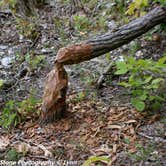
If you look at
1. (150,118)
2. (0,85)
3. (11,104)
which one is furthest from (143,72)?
(0,85)

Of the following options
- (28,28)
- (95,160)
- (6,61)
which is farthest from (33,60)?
(95,160)

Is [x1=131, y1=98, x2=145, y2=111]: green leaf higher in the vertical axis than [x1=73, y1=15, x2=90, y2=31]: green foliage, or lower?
lower

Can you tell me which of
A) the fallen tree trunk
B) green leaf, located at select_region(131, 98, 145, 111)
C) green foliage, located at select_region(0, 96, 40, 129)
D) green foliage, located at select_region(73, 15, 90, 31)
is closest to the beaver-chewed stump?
the fallen tree trunk

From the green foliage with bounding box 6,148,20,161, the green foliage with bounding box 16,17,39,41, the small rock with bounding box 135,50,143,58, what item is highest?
the green foliage with bounding box 16,17,39,41

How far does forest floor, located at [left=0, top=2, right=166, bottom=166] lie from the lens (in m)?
3.09

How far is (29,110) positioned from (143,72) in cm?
129

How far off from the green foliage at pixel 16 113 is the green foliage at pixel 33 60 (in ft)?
4.12

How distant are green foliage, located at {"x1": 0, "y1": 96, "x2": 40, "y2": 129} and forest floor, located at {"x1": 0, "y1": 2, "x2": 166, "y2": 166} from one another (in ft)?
0.19

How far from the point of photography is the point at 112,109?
3734 millimetres

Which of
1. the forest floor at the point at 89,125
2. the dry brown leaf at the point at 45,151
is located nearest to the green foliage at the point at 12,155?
the forest floor at the point at 89,125

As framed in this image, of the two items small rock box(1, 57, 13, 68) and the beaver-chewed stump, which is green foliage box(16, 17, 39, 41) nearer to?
small rock box(1, 57, 13, 68)

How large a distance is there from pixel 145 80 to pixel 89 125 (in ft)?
2.29

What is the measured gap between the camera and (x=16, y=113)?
151 inches

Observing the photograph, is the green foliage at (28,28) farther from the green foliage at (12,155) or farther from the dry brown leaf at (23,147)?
the green foliage at (12,155)
